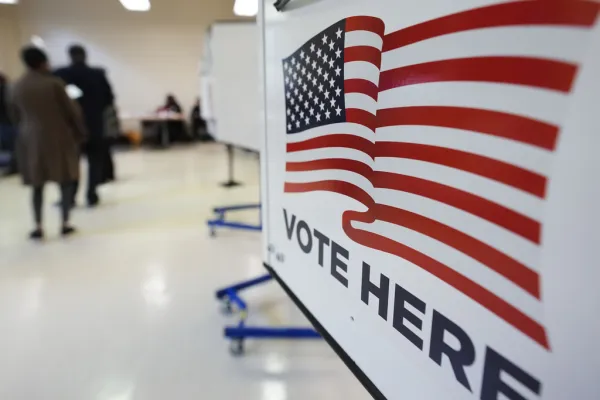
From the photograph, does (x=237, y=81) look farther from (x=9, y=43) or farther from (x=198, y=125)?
(x=9, y=43)

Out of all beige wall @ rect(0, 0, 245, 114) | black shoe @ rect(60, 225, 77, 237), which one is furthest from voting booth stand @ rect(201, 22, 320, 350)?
beige wall @ rect(0, 0, 245, 114)

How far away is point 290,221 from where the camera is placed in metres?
1.33

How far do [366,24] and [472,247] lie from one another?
496mm

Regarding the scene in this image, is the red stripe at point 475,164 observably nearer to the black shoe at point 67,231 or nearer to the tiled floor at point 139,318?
the tiled floor at point 139,318

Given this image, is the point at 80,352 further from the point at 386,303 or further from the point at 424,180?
the point at 424,180

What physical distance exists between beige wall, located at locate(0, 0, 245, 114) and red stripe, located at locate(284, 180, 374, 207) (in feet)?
16.7

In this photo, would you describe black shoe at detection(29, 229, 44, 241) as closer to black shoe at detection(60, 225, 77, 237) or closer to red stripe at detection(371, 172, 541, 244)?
black shoe at detection(60, 225, 77, 237)

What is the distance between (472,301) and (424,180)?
0.21 meters

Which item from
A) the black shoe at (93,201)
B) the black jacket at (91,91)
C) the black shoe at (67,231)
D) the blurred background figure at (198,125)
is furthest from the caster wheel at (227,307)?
the blurred background figure at (198,125)

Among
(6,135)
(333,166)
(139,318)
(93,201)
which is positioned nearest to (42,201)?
(93,201)

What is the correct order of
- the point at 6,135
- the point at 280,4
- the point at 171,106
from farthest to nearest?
the point at 171,106
the point at 6,135
the point at 280,4

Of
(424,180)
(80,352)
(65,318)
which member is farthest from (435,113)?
(65,318)

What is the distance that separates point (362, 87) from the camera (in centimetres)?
88

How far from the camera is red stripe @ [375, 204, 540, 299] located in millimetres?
532
